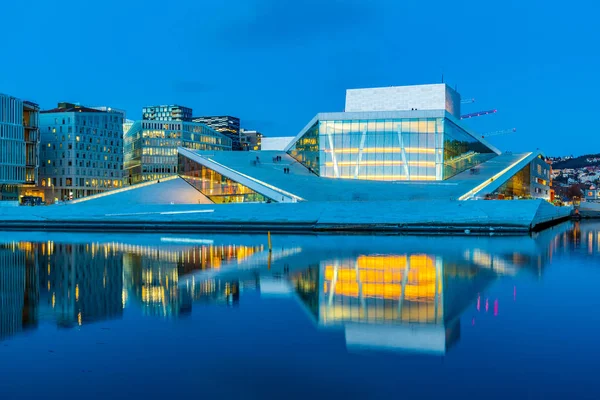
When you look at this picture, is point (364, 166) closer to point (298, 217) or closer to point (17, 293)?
point (298, 217)

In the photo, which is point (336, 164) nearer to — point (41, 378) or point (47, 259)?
point (47, 259)

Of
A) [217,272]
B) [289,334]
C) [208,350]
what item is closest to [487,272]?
[217,272]

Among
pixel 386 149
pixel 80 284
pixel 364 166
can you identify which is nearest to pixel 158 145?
pixel 364 166

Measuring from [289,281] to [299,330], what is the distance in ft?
19.7

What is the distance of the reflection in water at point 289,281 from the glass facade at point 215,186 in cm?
2151

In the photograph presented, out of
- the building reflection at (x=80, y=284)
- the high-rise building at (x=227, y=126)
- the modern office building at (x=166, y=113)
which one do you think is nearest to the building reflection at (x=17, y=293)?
the building reflection at (x=80, y=284)

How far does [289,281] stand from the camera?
54.6ft

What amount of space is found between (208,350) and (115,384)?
5.95ft

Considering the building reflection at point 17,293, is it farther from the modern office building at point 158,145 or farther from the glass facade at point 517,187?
the modern office building at point 158,145

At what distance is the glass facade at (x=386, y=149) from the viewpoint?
53156 mm

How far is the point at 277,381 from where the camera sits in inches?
312

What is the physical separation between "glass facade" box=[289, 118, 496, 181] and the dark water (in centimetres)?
3294

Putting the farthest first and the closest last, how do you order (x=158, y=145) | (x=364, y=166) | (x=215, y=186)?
(x=158, y=145) → (x=364, y=166) → (x=215, y=186)

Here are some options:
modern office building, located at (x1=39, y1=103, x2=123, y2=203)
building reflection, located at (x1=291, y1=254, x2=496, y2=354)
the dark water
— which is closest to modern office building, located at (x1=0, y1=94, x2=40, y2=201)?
modern office building, located at (x1=39, y1=103, x2=123, y2=203)
